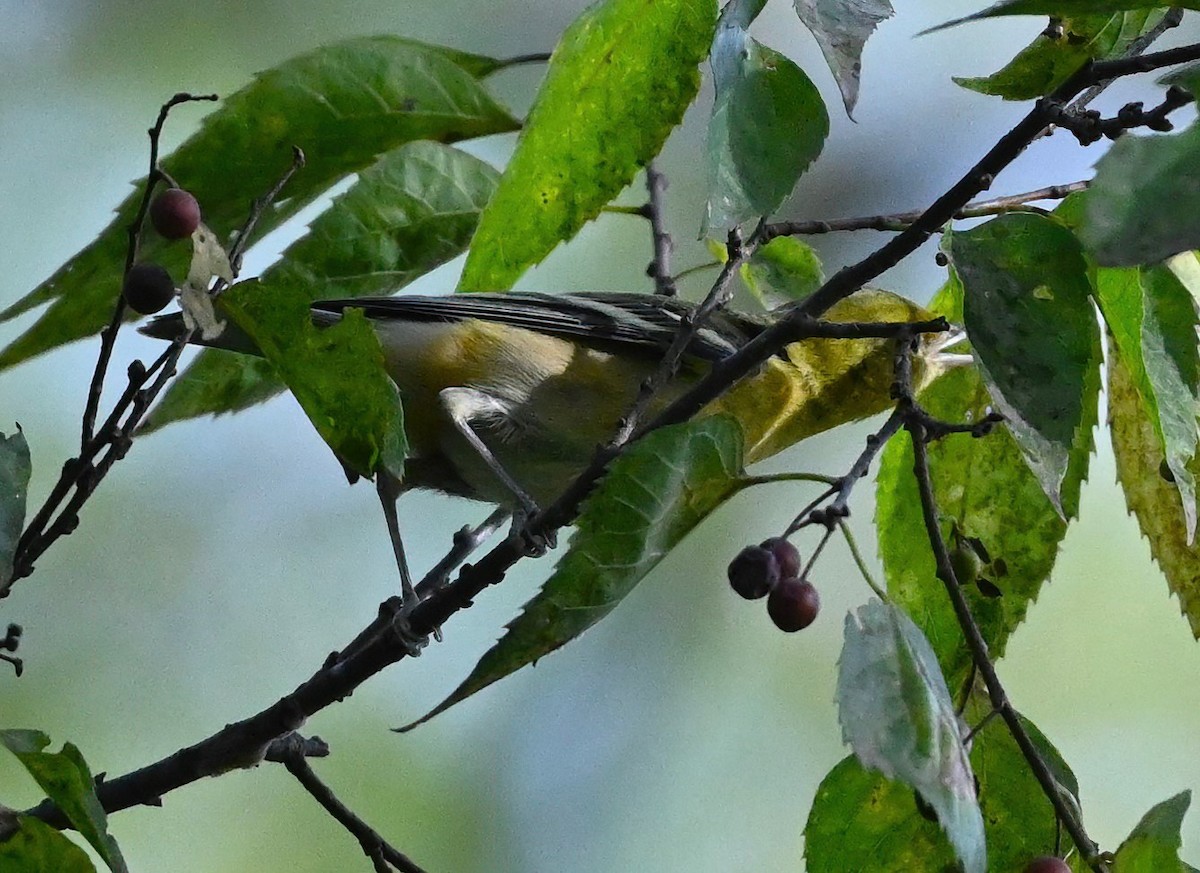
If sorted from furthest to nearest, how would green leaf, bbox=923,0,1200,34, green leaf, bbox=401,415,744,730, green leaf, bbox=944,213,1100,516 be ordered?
green leaf, bbox=401,415,744,730, green leaf, bbox=944,213,1100,516, green leaf, bbox=923,0,1200,34

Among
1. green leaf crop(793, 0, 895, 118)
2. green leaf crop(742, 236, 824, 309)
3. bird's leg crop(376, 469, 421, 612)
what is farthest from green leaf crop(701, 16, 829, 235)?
green leaf crop(742, 236, 824, 309)

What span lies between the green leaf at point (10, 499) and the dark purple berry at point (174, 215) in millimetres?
338

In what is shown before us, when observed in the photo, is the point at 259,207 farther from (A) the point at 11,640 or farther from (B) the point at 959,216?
(B) the point at 959,216

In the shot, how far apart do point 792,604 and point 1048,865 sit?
0.41 meters

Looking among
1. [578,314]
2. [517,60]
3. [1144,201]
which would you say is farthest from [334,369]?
[578,314]

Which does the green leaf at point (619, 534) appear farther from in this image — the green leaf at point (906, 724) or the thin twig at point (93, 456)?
the thin twig at point (93, 456)

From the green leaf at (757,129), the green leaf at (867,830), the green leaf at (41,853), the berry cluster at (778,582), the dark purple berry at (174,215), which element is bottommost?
the green leaf at (867,830)

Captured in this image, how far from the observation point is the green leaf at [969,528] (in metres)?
1.71

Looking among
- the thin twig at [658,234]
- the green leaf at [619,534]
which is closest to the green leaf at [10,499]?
the green leaf at [619,534]

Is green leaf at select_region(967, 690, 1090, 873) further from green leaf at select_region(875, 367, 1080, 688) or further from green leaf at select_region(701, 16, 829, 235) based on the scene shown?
green leaf at select_region(701, 16, 829, 235)

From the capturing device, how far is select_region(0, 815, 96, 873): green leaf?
125 cm

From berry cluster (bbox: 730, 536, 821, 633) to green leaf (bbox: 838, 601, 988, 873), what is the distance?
0.23 metres

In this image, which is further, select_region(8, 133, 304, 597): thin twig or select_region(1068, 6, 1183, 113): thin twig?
select_region(8, 133, 304, 597): thin twig

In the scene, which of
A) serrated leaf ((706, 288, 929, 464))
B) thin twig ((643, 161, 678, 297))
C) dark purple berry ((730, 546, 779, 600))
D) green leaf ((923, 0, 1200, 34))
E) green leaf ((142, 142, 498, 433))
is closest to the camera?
green leaf ((923, 0, 1200, 34))
